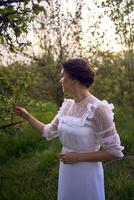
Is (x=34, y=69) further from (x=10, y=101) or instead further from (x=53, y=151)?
(x=10, y=101)

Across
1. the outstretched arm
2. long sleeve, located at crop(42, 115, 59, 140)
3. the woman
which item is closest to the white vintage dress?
the woman

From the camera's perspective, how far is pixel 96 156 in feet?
12.0

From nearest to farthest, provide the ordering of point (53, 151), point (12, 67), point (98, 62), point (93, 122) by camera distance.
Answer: point (93, 122) < point (53, 151) < point (12, 67) < point (98, 62)

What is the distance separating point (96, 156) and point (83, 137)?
0.17 meters

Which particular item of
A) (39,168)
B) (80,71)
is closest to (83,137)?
(80,71)

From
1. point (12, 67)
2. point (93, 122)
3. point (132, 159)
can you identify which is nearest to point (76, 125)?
point (93, 122)

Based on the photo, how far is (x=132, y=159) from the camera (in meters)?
7.27

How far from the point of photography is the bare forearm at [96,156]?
364cm

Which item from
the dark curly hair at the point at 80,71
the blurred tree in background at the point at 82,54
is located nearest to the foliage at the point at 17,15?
the dark curly hair at the point at 80,71

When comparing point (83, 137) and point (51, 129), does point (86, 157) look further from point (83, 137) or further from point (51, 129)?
point (51, 129)

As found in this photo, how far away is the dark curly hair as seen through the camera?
3789 mm

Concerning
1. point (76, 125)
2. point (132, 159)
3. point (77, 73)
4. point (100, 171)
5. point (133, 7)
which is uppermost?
point (133, 7)

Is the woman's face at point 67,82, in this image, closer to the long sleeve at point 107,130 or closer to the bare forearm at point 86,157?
the long sleeve at point 107,130

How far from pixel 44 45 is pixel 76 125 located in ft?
19.8
